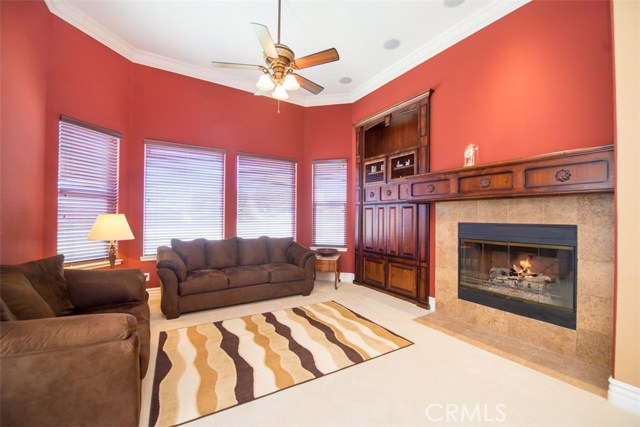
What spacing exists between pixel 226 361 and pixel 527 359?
2771 millimetres

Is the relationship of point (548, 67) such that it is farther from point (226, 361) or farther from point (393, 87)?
point (226, 361)

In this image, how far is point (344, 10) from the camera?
10.4 ft

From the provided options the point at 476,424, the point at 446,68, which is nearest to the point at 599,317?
the point at 476,424

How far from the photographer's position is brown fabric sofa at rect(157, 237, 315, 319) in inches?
135

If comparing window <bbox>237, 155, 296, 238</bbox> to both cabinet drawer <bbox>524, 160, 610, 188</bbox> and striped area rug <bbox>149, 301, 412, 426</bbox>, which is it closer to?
striped area rug <bbox>149, 301, 412, 426</bbox>

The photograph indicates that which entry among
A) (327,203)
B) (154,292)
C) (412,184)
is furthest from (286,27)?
(154,292)

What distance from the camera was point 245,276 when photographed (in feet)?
12.6

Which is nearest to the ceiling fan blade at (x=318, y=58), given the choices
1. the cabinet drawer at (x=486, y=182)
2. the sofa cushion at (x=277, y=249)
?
the cabinet drawer at (x=486, y=182)

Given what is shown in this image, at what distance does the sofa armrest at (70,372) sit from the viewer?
1274 mm

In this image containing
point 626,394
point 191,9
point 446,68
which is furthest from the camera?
point 446,68

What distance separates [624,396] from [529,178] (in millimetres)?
1715

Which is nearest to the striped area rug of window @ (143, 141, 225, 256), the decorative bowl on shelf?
the decorative bowl on shelf

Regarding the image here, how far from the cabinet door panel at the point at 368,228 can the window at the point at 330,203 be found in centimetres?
50

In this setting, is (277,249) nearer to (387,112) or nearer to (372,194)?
(372,194)
